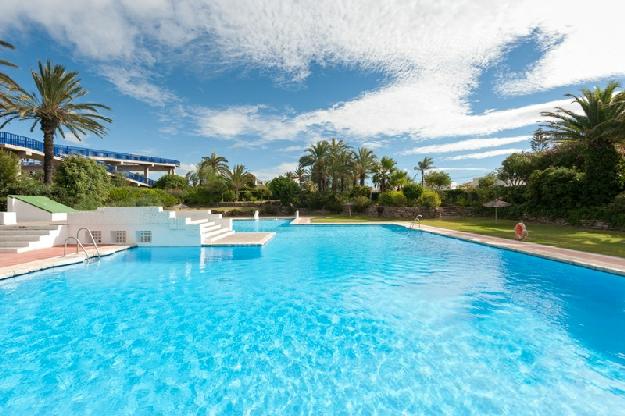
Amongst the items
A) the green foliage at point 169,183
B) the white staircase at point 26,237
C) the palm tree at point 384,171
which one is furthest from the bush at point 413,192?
the green foliage at point 169,183

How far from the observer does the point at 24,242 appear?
11938mm

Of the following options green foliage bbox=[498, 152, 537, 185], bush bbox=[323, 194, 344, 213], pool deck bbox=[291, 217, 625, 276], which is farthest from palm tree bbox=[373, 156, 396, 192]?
pool deck bbox=[291, 217, 625, 276]

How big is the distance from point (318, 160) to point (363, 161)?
648 cm

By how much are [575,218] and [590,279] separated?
1653 cm

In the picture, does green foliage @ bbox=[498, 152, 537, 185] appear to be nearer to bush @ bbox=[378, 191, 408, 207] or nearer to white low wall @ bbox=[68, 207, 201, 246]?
bush @ bbox=[378, 191, 408, 207]

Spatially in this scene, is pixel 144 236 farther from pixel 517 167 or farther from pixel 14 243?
pixel 517 167

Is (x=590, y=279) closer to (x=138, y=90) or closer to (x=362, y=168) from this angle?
(x=138, y=90)

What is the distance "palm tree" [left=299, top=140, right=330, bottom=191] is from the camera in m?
42.9

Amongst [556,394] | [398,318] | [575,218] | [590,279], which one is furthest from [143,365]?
[575,218]

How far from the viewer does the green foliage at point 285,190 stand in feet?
132

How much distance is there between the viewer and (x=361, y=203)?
3612 centimetres

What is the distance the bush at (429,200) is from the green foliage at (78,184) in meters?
30.1

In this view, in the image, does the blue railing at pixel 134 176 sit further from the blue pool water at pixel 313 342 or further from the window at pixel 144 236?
the blue pool water at pixel 313 342

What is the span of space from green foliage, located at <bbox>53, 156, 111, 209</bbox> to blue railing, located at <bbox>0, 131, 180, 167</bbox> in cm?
1758
